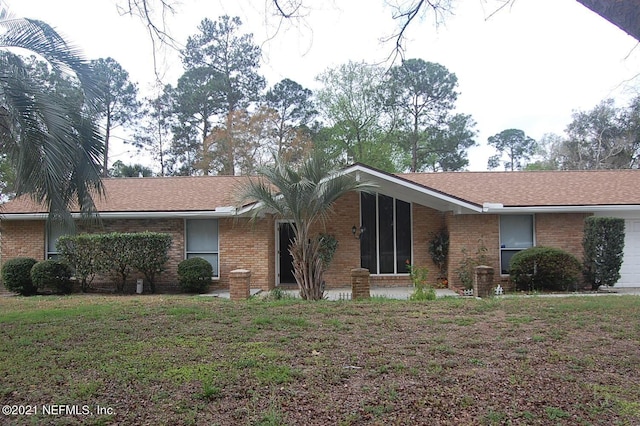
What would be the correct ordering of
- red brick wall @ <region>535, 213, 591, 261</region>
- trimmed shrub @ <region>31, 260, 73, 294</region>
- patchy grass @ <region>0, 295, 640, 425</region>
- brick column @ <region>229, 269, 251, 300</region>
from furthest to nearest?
red brick wall @ <region>535, 213, 591, 261</region> → trimmed shrub @ <region>31, 260, 73, 294</region> → brick column @ <region>229, 269, 251, 300</region> → patchy grass @ <region>0, 295, 640, 425</region>

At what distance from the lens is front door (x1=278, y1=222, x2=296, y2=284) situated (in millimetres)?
15422

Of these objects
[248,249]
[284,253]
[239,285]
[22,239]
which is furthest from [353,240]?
[22,239]

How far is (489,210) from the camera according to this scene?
43.7 feet

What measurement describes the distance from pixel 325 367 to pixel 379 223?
33.5ft

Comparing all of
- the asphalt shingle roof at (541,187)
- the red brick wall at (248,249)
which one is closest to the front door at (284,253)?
the red brick wall at (248,249)

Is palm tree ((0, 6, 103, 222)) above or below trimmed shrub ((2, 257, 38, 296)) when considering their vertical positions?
above

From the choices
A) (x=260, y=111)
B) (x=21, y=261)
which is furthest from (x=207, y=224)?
(x=260, y=111)

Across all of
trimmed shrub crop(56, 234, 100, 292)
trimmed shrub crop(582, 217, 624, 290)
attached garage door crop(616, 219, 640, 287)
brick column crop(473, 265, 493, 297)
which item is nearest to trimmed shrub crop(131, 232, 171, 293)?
trimmed shrub crop(56, 234, 100, 292)

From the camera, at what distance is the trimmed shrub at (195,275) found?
1311 centimetres

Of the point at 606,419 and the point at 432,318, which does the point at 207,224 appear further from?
the point at 606,419

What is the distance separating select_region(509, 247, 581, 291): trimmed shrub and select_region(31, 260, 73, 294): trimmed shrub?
40.5 ft

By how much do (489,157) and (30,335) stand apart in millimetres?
55767

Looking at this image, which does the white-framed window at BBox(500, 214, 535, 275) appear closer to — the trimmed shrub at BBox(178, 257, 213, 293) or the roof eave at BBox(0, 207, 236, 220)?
the roof eave at BBox(0, 207, 236, 220)

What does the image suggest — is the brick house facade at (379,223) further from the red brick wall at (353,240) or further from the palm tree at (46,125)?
the palm tree at (46,125)
